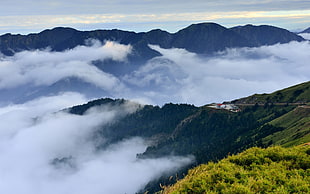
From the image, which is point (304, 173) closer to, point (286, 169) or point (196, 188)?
point (286, 169)

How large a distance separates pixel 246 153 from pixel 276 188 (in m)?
8.11

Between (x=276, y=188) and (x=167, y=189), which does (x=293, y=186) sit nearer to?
(x=276, y=188)

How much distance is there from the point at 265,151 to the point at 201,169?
6.96 metres

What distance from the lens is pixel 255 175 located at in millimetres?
21000

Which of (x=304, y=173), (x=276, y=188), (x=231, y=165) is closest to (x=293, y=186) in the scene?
(x=276, y=188)

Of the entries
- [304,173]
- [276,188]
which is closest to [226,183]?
[276,188]

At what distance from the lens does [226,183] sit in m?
19.5

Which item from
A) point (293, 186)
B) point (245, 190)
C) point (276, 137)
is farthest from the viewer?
point (276, 137)

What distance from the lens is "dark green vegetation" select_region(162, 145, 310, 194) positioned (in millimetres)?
18734

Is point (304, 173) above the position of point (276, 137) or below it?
above

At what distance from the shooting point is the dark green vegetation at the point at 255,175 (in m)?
18.7

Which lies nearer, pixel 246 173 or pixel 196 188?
pixel 196 188

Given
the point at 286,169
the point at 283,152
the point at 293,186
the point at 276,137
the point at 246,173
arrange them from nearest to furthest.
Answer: the point at 293,186 → the point at 246,173 → the point at 286,169 → the point at 283,152 → the point at 276,137

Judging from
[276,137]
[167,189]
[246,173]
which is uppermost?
[246,173]
